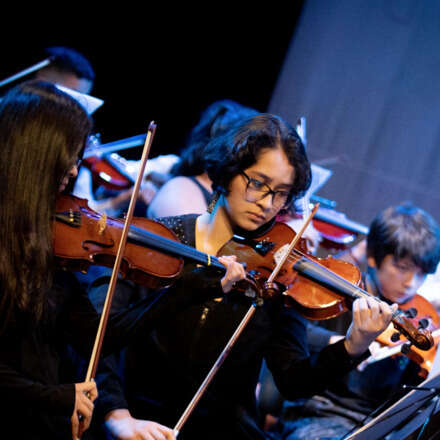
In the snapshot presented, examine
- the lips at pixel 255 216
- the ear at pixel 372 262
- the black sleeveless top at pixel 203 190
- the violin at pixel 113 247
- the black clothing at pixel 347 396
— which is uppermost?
the lips at pixel 255 216

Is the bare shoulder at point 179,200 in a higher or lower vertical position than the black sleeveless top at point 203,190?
lower

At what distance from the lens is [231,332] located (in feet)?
4.52

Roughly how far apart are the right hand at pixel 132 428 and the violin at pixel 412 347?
2.54 feet

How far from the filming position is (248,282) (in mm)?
1194

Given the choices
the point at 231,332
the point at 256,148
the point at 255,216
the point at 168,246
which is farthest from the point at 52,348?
the point at 256,148

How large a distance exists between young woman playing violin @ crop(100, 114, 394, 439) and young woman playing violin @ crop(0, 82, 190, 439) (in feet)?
Answer: 0.98

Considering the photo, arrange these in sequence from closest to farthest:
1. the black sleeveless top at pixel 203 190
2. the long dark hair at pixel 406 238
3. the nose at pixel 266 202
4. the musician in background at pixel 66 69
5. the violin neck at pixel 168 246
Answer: the violin neck at pixel 168 246 → the nose at pixel 266 202 → the long dark hair at pixel 406 238 → the black sleeveless top at pixel 203 190 → the musician in background at pixel 66 69

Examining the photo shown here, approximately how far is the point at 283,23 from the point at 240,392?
275cm

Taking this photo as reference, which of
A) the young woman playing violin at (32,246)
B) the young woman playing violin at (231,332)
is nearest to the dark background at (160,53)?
the young woman playing violin at (231,332)

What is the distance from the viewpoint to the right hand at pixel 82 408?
0.96 m

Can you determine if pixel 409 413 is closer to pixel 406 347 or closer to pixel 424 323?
pixel 406 347

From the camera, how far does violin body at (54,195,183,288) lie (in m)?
1.09

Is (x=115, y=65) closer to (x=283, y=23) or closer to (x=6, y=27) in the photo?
(x=6, y=27)

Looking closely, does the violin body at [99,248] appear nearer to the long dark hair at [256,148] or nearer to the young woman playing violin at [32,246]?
the young woman playing violin at [32,246]
